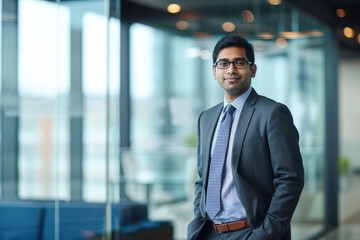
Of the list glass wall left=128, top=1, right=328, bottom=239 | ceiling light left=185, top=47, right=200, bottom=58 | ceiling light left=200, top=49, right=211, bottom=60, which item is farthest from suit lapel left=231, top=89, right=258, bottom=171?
ceiling light left=185, top=47, right=200, bottom=58

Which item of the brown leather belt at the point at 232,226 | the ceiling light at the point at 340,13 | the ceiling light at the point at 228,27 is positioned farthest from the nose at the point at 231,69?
the ceiling light at the point at 340,13

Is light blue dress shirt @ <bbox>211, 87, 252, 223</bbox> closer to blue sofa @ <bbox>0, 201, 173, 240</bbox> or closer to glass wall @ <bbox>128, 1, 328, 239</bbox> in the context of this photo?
blue sofa @ <bbox>0, 201, 173, 240</bbox>

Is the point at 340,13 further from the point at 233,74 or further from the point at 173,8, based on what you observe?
the point at 233,74

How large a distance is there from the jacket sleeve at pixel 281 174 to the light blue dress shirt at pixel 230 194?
0.13 metres

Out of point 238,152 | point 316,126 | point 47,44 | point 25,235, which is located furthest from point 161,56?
point 238,152

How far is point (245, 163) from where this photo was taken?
2279mm

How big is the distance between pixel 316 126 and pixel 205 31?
1798mm

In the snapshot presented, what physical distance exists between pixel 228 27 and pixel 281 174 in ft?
11.8

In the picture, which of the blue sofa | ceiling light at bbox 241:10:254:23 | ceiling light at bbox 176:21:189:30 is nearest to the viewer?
the blue sofa

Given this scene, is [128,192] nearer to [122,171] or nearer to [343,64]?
[122,171]

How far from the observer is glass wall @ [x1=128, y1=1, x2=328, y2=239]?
6.10 metres

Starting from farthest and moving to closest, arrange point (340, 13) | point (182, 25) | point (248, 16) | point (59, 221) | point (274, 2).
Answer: point (340, 13), point (182, 25), point (274, 2), point (248, 16), point (59, 221)

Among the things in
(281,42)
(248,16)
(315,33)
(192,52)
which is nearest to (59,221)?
(248,16)

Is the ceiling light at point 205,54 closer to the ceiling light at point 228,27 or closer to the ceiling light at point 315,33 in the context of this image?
the ceiling light at point 228,27
